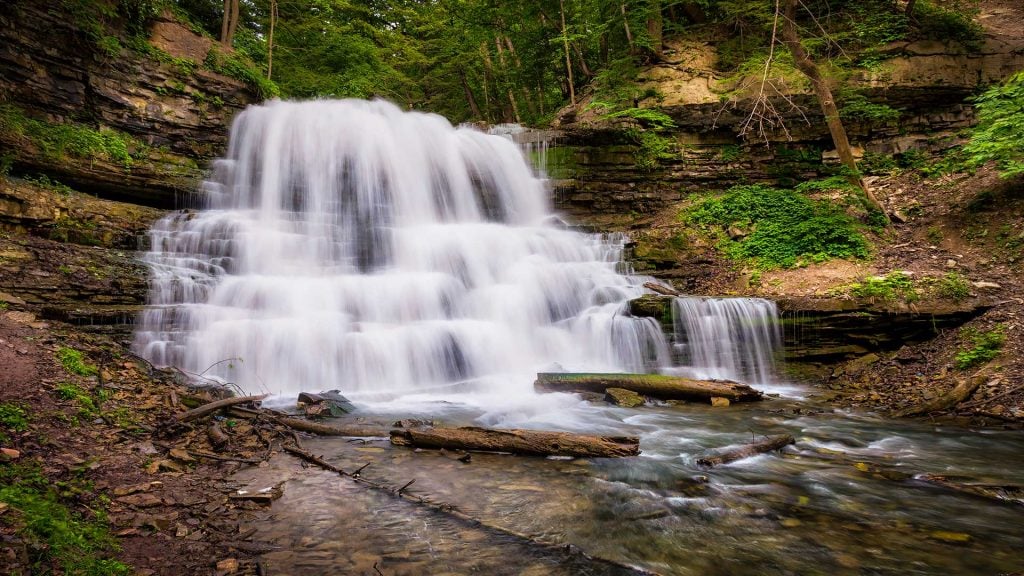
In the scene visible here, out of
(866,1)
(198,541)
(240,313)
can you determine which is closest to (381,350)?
(240,313)

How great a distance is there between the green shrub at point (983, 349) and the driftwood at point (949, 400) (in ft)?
1.88

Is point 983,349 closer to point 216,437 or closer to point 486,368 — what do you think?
point 486,368

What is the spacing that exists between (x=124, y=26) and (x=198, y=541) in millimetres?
15306

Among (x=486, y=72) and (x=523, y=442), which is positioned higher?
(x=486, y=72)

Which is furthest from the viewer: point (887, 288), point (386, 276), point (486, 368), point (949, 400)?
point (386, 276)

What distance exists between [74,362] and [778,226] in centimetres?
1327

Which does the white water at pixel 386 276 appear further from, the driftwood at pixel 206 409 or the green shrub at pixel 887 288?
the green shrub at pixel 887 288

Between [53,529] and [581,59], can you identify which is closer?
[53,529]

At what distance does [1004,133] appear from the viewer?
30.4ft

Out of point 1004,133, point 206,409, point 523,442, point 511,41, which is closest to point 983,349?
point 1004,133

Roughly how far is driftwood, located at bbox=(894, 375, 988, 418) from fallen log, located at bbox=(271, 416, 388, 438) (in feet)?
22.1

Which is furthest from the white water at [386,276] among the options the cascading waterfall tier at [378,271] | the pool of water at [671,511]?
the pool of water at [671,511]

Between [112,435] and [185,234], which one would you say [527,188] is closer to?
[185,234]

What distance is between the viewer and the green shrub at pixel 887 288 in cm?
829
